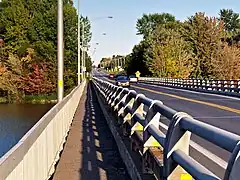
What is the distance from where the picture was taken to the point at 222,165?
30.0 ft

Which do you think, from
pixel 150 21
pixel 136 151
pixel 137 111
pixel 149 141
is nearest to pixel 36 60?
pixel 150 21

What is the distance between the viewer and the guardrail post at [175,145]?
5395 mm

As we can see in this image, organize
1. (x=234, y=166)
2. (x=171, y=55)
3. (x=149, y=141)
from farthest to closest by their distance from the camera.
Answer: (x=171, y=55) < (x=149, y=141) < (x=234, y=166)

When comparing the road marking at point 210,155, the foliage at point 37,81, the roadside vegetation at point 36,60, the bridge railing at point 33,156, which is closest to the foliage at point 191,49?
the roadside vegetation at point 36,60

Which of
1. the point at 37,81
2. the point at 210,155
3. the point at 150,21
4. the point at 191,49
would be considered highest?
the point at 150,21

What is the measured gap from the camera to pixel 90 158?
11180mm

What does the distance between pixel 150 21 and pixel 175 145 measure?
541 ft

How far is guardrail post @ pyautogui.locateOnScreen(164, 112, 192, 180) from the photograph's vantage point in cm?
539

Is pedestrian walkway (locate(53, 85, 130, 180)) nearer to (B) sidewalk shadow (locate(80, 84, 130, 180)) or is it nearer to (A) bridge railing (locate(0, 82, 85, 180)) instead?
(B) sidewalk shadow (locate(80, 84, 130, 180))

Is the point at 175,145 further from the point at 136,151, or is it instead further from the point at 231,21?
the point at 231,21

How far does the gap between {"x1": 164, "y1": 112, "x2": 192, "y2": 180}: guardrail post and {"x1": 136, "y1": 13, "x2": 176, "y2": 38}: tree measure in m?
159

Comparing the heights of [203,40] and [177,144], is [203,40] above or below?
above

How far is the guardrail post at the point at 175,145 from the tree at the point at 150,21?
159m

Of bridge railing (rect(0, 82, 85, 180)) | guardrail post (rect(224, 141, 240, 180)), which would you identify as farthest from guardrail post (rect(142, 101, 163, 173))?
guardrail post (rect(224, 141, 240, 180))
